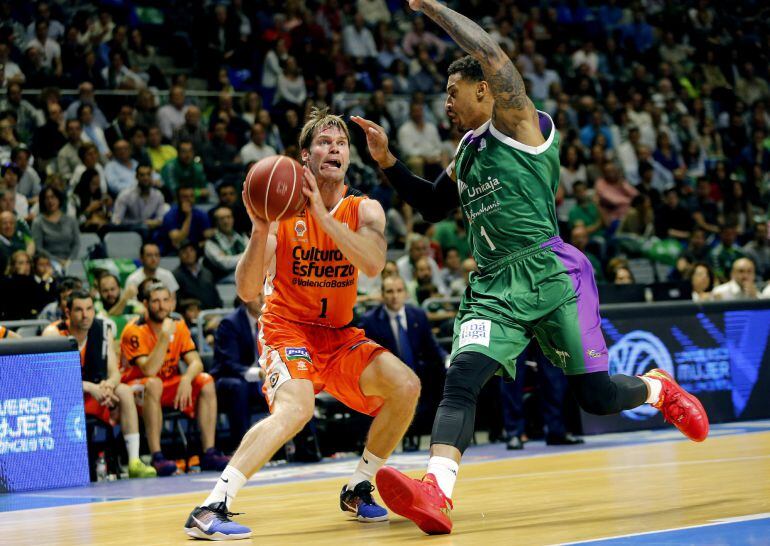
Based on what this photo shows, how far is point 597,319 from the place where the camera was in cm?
629

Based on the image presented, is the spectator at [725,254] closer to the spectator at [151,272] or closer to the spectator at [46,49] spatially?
the spectator at [151,272]

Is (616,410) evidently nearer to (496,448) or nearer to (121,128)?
(496,448)

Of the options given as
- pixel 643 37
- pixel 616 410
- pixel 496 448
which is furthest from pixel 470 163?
pixel 643 37

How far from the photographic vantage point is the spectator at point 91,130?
14.9 meters

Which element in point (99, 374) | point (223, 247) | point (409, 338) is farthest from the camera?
point (223, 247)

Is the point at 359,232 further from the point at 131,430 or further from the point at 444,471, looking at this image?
the point at 131,430

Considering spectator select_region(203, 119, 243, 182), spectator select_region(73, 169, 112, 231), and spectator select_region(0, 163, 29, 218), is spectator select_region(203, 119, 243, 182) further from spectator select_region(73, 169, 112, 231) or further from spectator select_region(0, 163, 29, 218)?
spectator select_region(0, 163, 29, 218)

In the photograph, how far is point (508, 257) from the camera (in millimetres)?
6211

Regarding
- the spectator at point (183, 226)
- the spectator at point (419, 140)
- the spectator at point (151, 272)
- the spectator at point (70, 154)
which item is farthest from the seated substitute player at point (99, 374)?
the spectator at point (419, 140)

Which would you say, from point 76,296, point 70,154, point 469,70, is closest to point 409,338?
point 76,296

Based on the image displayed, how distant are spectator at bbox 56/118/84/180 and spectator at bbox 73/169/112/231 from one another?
467 mm

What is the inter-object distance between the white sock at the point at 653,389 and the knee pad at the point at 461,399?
1163mm

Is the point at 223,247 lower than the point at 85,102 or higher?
lower

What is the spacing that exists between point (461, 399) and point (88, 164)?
30.8 feet
